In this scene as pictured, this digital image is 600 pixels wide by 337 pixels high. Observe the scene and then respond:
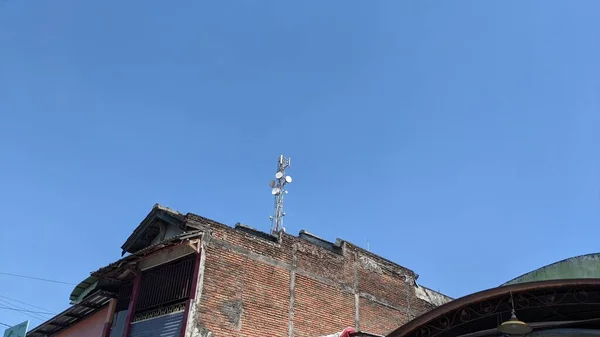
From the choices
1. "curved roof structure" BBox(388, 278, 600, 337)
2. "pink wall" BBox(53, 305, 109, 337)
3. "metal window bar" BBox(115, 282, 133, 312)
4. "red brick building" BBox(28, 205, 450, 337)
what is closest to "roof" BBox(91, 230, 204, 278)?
"red brick building" BBox(28, 205, 450, 337)

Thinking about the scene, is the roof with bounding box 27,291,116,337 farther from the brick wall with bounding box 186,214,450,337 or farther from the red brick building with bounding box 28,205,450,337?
the brick wall with bounding box 186,214,450,337

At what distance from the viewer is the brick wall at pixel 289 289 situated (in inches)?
558

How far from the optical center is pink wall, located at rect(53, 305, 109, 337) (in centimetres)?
1769

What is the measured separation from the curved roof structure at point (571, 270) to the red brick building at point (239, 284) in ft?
16.9

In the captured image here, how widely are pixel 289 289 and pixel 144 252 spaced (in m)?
4.07

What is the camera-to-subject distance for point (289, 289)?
15.7 metres

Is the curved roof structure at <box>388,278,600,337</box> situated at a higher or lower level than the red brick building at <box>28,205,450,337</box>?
lower

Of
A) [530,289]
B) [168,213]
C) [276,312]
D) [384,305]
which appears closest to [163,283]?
[168,213]

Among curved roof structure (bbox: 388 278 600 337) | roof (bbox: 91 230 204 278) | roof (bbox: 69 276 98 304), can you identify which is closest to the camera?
curved roof structure (bbox: 388 278 600 337)

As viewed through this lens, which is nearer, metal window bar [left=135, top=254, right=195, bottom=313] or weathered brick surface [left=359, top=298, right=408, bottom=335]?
metal window bar [left=135, top=254, right=195, bottom=313]

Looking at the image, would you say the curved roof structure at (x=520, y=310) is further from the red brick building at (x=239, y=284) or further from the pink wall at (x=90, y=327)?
the pink wall at (x=90, y=327)

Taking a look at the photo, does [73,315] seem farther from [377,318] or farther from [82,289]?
[377,318]

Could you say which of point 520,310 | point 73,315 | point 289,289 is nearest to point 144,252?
point 289,289

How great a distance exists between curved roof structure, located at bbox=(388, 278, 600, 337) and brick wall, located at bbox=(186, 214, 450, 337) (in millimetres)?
5275
